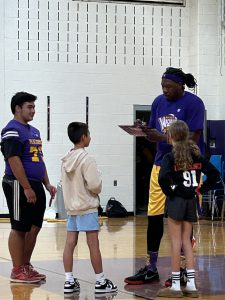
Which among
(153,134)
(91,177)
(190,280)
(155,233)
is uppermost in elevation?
(153,134)

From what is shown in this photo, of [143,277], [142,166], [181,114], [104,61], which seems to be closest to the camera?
[181,114]

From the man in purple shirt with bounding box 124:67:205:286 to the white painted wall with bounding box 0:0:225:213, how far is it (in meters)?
8.96

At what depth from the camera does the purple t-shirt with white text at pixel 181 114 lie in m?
7.08

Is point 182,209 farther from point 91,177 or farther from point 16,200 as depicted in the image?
point 16,200

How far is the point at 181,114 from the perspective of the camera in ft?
23.3

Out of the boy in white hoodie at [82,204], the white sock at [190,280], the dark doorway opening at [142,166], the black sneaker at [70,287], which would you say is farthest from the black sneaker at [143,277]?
the dark doorway opening at [142,166]

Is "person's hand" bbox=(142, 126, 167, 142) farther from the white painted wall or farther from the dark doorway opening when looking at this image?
the dark doorway opening

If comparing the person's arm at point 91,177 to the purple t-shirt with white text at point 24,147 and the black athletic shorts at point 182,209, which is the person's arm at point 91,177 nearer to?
the black athletic shorts at point 182,209

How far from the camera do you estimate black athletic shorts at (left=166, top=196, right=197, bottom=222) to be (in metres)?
6.58

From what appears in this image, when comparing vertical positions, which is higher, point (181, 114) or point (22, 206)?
point (181, 114)

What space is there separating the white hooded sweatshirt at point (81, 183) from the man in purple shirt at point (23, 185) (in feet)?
1.85

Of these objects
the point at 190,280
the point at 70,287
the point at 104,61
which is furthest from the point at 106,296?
the point at 104,61

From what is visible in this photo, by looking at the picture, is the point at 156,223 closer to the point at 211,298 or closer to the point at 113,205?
the point at 211,298

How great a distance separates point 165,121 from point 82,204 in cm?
113
